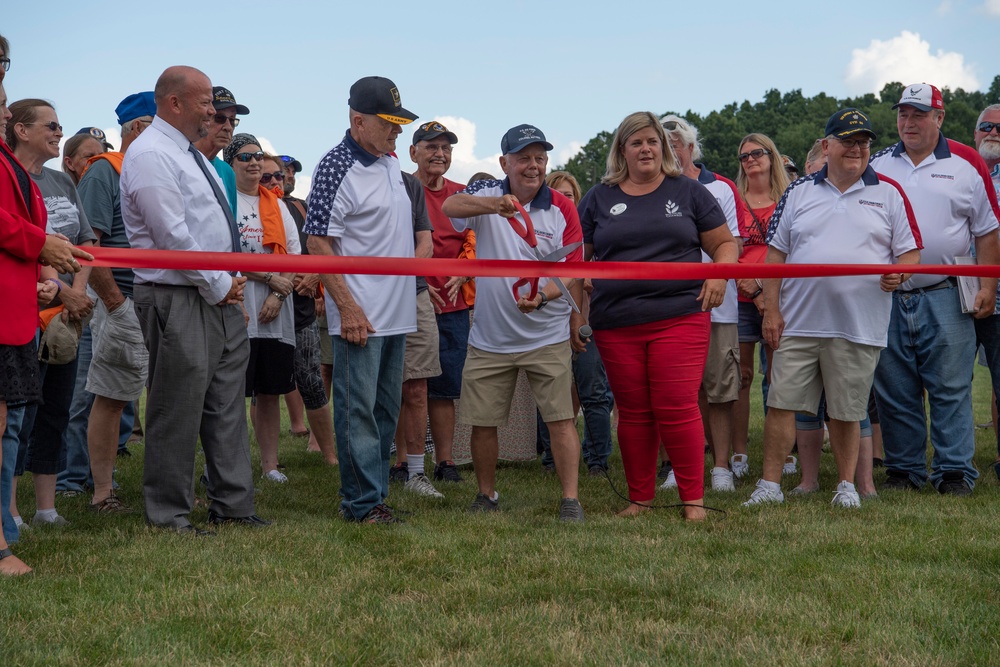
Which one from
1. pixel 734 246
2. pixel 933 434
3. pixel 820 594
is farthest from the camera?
pixel 933 434

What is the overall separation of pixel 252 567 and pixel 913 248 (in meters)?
4.12

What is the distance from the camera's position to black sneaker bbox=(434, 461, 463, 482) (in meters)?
7.37

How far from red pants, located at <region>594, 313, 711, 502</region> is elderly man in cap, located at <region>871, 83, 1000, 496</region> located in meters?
1.79

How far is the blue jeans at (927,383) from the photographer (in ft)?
21.6

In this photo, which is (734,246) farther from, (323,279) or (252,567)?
(252,567)

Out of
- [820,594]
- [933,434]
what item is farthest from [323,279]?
[933,434]

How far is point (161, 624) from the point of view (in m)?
3.66

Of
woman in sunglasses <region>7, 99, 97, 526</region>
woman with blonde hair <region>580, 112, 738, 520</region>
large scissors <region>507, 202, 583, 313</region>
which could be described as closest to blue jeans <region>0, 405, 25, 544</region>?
woman in sunglasses <region>7, 99, 97, 526</region>

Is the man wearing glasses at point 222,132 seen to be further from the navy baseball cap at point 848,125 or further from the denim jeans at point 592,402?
the navy baseball cap at point 848,125

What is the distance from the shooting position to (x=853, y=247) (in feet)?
19.4

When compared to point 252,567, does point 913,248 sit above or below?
above

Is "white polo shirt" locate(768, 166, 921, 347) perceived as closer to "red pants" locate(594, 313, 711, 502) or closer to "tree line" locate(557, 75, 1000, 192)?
"red pants" locate(594, 313, 711, 502)

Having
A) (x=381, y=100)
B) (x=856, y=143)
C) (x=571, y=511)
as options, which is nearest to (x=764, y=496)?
(x=571, y=511)

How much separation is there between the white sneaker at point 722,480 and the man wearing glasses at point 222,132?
357 centimetres
